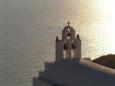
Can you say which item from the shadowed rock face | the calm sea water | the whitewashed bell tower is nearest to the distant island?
the whitewashed bell tower

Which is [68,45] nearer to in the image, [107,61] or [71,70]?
[107,61]

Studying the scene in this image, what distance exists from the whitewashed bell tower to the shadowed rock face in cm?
65

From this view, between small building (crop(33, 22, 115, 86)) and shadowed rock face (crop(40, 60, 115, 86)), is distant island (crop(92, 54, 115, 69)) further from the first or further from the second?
shadowed rock face (crop(40, 60, 115, 86))

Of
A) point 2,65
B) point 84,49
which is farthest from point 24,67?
point 84,49

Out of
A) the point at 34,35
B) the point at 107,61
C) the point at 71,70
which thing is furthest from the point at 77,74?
the point at 34,35

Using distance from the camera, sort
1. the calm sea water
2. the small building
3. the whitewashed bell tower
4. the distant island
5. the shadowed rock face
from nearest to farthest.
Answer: the shadowed rock face, the small building, the whitewashed bell tower, the distant island, the calm sea water

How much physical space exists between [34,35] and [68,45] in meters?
21.5

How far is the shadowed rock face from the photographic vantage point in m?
10.5

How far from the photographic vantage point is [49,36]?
1344 inches

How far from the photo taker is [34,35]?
34375 mm

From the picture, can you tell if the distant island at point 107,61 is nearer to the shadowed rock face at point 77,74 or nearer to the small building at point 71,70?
the small building at point 71,70

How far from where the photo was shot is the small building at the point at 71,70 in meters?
10.7

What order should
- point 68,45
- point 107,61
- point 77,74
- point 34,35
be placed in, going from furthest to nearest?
point 34,35
point 107,61
point 68,45
point 77,74

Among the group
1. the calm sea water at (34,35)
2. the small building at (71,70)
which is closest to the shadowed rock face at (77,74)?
the small building at (71,70)
